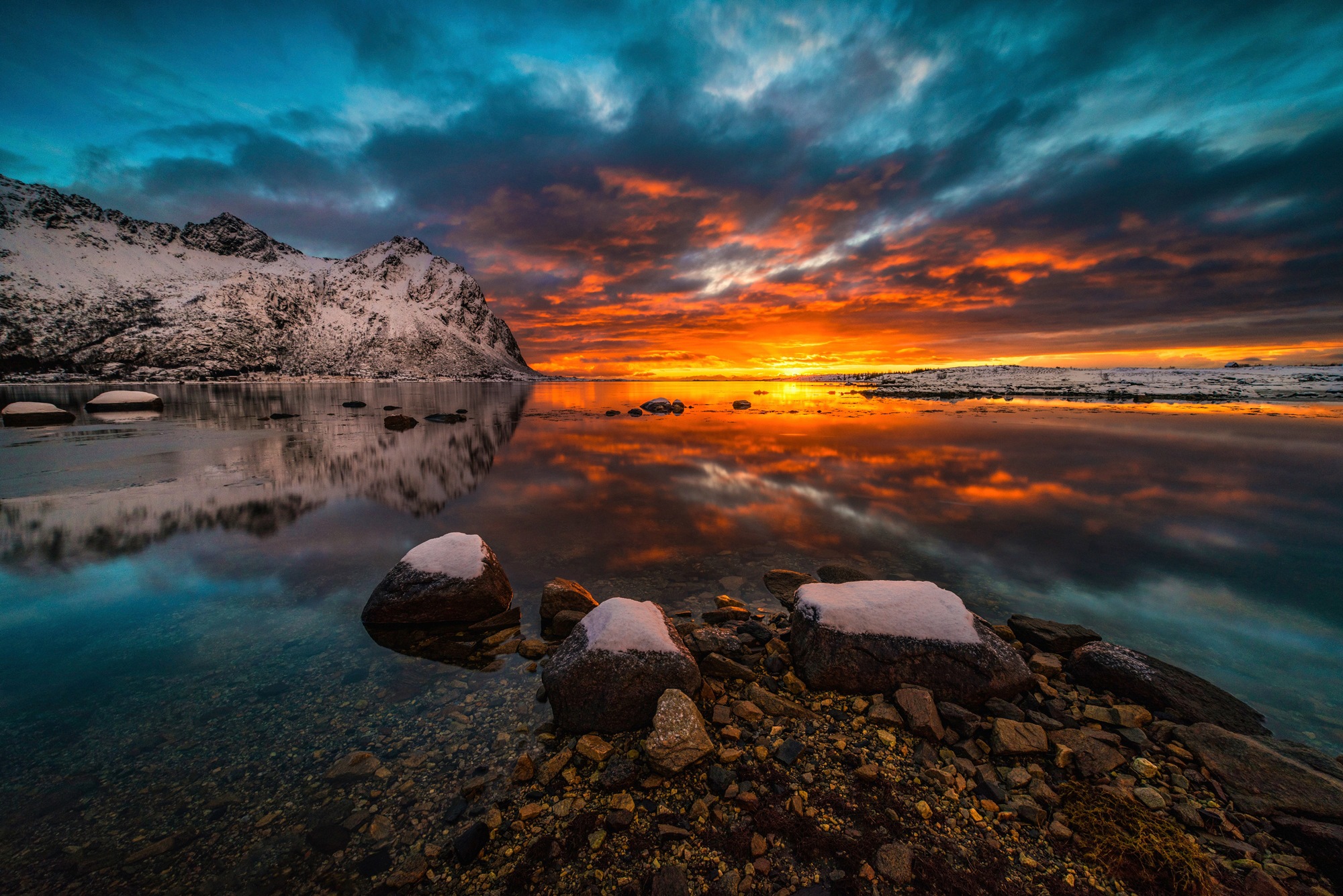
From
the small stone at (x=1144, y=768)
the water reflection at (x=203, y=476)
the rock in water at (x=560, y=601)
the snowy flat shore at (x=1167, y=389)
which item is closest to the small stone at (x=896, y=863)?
the small stone at (x=1144, y=768)

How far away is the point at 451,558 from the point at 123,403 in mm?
56500

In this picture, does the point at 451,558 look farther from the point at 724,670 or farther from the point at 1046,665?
the point at 1046,665

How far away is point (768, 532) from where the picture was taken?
11289 millimetres

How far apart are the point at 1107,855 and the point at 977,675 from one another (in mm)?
1866

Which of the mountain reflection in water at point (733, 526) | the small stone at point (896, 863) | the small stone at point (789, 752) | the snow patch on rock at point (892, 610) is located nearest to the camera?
→ the small stone at point (896, 863)

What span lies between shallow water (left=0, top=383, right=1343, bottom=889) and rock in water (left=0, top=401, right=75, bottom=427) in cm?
1014

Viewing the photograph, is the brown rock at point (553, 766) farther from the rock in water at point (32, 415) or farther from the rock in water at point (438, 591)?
the rock in water at point (32, 415)

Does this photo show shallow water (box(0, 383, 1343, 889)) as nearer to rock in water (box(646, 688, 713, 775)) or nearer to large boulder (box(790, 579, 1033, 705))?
rock in water (box(646, 688, 713, 775))

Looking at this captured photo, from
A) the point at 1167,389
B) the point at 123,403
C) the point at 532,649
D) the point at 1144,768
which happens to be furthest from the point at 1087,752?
the point at 1167,389

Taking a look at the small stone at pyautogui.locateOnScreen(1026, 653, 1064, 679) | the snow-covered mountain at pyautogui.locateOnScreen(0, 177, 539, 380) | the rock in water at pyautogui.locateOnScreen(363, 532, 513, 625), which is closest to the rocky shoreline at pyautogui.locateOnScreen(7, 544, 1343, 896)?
the small stone at pyautogui.locateOnScreen(1026, 653, 1064, 679)

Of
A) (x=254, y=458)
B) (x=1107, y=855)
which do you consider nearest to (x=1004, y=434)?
(x=1107, y=855)

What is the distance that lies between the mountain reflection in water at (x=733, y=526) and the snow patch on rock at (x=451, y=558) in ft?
3.43

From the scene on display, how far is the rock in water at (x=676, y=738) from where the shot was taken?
4.22 m

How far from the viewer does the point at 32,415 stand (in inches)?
1184
